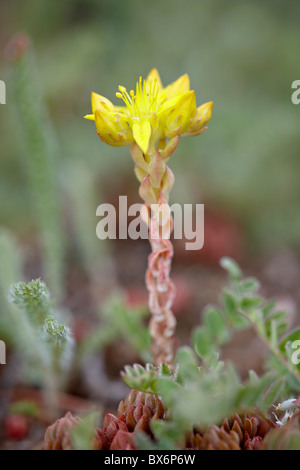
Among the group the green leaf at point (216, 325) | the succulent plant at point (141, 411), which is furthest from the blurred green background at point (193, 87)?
the succulent plant at point (141, 411)

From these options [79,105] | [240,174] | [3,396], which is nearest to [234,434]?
[3,396]

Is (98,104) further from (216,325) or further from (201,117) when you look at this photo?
(216,325)

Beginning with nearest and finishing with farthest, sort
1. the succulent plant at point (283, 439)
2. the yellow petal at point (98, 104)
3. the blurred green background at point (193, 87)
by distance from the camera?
the succulent plant at point (283, 439), the yellow petal at point (98, 104), the blurred green background at point (193, 87)

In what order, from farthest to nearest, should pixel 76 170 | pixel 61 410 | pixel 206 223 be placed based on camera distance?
pixel 206 223 → pixel 76 170 → pixel 61 410

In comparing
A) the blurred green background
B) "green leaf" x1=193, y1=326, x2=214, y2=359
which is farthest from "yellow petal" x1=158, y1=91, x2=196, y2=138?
the blurred green background

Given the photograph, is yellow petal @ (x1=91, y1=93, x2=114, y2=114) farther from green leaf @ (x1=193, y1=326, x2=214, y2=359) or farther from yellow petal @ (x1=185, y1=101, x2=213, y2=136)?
green leaf @ (x1=193, y1=326, x2=214, y2=359)

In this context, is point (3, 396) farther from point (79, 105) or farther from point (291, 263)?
point (79, 105)

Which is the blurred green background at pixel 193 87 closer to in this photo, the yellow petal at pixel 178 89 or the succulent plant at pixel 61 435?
the yellow petal at pixel 178 89
